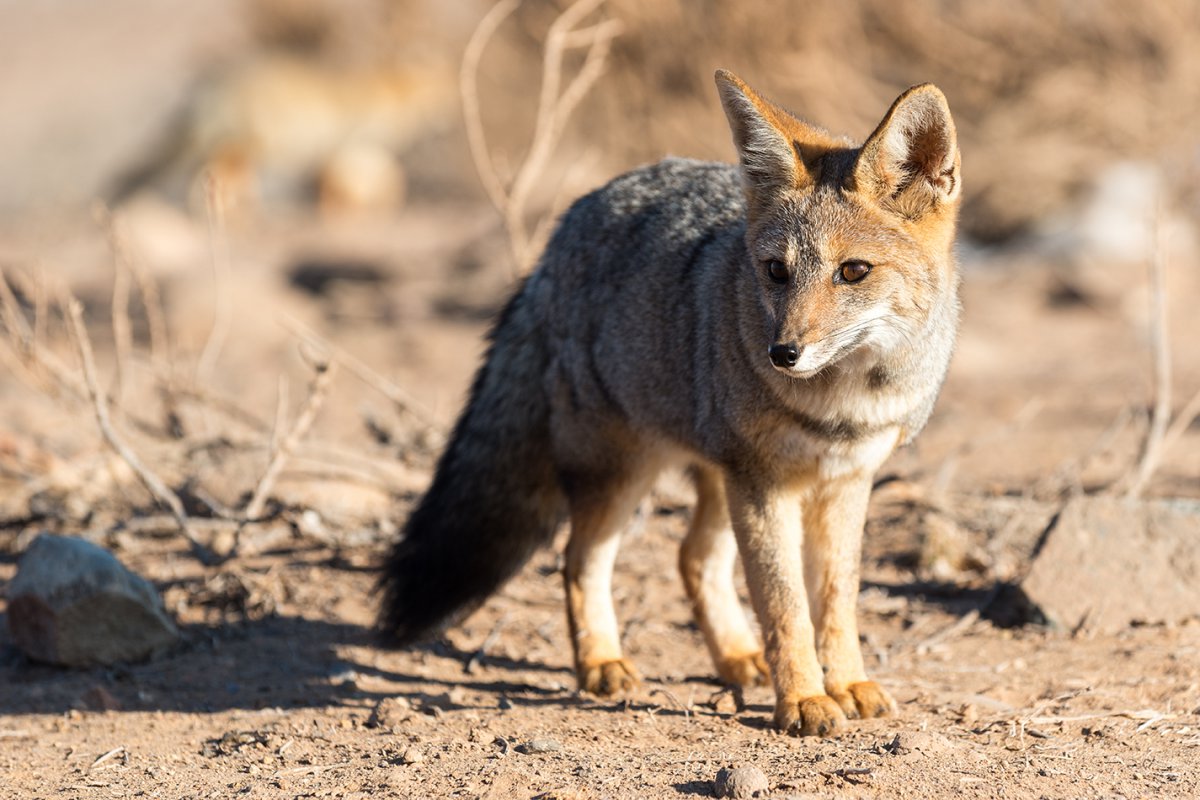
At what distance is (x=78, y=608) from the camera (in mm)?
4812

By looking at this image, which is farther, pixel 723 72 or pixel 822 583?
pixel 822 583

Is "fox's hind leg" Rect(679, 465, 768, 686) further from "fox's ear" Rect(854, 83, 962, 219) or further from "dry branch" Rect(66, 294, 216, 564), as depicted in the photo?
"dry branch" Rect(66, 294, 216, 564)

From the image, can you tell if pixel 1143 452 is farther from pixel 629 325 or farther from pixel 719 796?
pixel 719 796

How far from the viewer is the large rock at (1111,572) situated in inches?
190

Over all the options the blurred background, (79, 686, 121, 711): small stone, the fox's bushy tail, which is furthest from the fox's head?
(79, 686, 121, 711): small stone

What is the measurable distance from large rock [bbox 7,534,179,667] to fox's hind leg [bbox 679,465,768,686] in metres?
1.93

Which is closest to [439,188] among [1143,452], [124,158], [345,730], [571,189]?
[124,158]

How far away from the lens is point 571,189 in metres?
8.09

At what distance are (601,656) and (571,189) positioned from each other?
4.08 m

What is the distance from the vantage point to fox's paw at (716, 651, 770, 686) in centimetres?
456

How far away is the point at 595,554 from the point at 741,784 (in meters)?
1.41

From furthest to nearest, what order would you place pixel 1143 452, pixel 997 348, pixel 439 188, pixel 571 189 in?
1. pixel 439 188
2. pixel 997 348
3. pixel 571 189
4. pixel 1143 452

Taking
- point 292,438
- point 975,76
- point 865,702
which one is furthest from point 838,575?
point 975,76

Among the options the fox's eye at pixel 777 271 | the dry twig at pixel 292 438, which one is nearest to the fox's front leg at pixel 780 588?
the fox's eye at pixel 777 271
